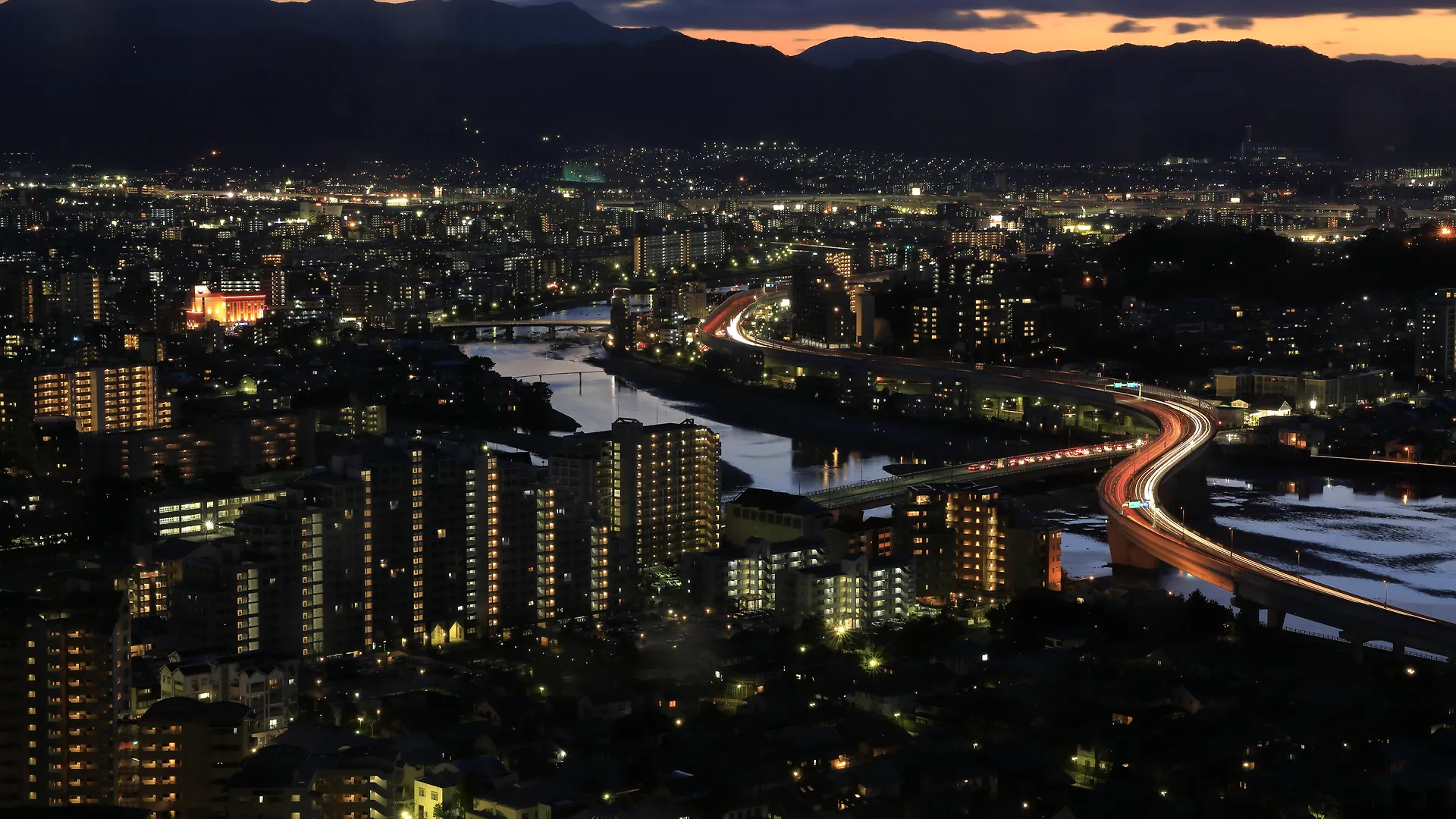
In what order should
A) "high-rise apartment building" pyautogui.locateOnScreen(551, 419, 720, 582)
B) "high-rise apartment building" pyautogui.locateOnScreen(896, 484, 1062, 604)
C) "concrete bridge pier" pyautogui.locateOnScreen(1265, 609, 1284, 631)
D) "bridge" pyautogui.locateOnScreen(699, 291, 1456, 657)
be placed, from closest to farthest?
"bridge" pyautogui.locateOnScreen(699, 291, 1456, 657) → "concrete bridge pier" pyautogui.locateOnScreen(1265, 609, 1284, 631) → "high-rise apartment building" pyautogui.locateOnScreen(896, 484, 1062, 604) → "high-rise apartment building" pyautogui.locateOnScreen(551, 419, 720, 582)

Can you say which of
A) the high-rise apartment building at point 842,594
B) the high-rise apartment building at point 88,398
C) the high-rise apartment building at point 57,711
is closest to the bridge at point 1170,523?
the high-rise apartment building at point 842,594

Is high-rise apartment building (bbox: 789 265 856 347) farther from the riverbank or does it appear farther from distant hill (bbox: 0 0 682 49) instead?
distant hill (bbox: 0 0 682 49)

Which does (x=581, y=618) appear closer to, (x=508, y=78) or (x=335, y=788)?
(x=335, y=788)

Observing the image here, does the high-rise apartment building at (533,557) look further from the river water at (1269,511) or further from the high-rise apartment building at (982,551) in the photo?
the river water at (1269,511)

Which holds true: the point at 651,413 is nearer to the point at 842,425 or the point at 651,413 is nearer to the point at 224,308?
the point at 842,425

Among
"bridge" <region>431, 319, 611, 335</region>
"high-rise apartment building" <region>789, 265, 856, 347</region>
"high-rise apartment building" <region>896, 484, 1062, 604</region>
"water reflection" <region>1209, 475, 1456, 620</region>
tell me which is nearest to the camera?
"high-rise apartment building" <region>896, 484, 1062, 604</region>

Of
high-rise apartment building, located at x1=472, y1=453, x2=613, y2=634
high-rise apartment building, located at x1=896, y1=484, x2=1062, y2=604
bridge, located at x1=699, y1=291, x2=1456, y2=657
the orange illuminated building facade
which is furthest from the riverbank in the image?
high-rise apartment building, located at x1=472, y1=453, x2=613, y2=634
